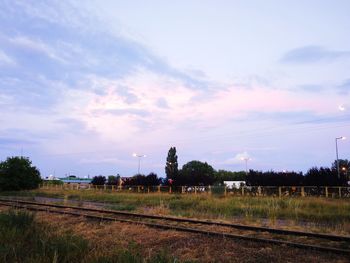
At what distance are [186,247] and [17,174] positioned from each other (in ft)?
161

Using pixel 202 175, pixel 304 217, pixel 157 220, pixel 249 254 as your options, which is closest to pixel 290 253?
pixel 249 254

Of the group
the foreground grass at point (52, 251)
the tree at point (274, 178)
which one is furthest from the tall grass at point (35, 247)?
the tree at point (274, 178)

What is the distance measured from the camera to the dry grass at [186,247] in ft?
34.6

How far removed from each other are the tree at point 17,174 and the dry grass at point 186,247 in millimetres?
43599

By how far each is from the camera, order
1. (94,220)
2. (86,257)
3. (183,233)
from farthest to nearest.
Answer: (94,220)
(183,233)
(86,257)

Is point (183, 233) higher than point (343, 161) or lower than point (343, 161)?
lower

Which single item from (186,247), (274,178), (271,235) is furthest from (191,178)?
(186,247)

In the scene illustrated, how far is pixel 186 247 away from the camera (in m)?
12.2

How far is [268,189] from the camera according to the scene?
4222cm

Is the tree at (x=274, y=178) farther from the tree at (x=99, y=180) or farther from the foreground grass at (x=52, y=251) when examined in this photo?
the foreground grass at (x=52, y=251)

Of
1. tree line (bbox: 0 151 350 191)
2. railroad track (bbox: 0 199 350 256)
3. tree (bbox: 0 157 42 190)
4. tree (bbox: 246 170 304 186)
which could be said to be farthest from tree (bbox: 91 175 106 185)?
railroad track (bbox: 0 199 350 256)

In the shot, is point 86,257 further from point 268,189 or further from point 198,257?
point 268,189

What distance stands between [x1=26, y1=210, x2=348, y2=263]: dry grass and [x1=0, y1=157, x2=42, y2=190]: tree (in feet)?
143

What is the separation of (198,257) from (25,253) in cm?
426
